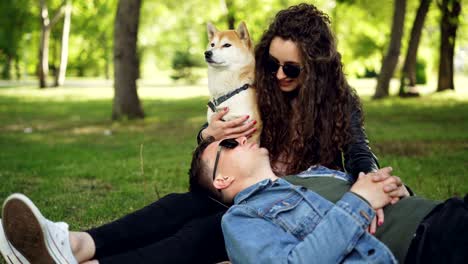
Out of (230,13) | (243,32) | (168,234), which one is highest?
(230,13)

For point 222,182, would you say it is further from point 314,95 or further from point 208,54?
point 208,54

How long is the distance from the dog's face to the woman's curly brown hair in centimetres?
116

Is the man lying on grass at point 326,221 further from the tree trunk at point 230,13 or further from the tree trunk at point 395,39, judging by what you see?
the tree trunk at point 230,13

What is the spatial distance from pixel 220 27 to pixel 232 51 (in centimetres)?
2405

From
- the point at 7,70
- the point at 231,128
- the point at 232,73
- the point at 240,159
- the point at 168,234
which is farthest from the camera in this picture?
the point at 7,70

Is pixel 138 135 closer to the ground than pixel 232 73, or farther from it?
closer to the ground

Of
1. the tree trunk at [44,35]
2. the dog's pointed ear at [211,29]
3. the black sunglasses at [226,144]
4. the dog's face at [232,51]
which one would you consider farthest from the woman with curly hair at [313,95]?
the tree trunk at [44,35]

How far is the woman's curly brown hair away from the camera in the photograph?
347 cm

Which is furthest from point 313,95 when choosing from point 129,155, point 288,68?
point 129,155

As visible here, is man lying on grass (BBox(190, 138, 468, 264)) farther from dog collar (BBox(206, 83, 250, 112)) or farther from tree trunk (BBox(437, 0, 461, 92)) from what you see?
tree trunk (BBox(437, 0, 461, 92))

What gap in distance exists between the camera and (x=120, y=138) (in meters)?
10.7

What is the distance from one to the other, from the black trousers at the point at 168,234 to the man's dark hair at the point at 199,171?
0.07 meters

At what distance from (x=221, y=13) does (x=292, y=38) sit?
77.9ft

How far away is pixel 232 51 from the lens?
4902mm
